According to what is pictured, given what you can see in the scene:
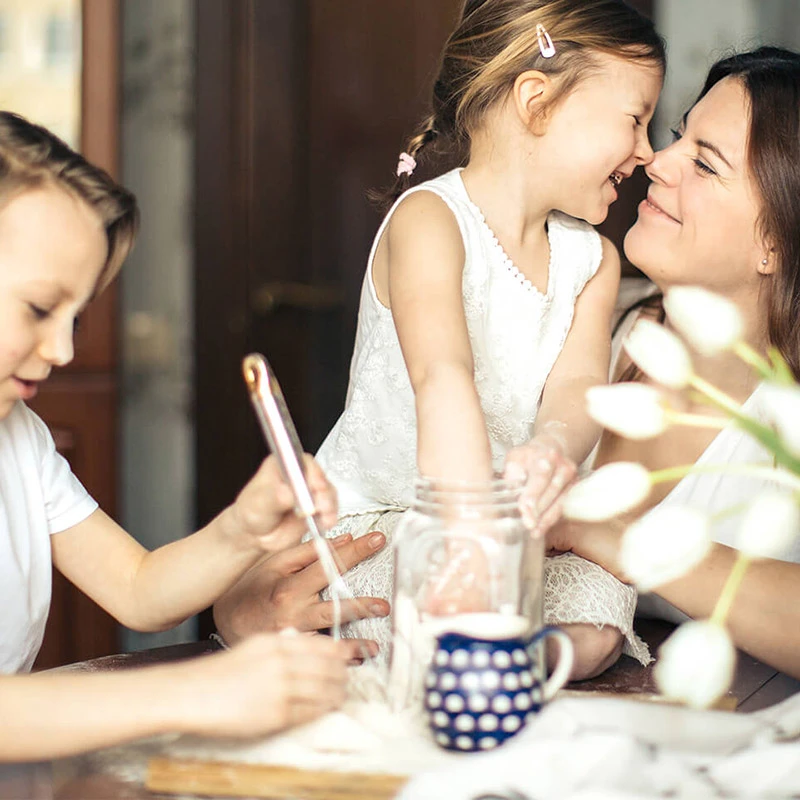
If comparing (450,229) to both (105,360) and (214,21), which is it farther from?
(214,21)

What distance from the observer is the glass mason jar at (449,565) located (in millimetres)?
885

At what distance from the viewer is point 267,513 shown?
1068mm

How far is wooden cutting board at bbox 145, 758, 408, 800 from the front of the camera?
0.80 meters

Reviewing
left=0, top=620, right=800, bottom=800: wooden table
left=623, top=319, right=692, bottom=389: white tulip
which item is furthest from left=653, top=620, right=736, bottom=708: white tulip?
left=0, top=620, right=800, bottom=800: wooden table

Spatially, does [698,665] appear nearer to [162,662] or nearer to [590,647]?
[590,647]

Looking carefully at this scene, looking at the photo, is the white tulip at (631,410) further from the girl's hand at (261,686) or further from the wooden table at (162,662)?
the wooden table at (162,662)

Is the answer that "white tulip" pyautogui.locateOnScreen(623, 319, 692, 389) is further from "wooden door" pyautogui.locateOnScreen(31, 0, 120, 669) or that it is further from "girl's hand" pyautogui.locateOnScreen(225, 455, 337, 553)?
"wooden door" pyautogui.locateOnScreen(31, 0, 120, 669)

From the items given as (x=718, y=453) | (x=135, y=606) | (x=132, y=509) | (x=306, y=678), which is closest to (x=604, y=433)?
(x=718, y=453)

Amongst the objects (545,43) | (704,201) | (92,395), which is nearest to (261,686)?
(545,43)

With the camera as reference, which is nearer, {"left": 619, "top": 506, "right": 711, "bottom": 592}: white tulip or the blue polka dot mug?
{"left": 619, "top": 506, "right": 711, "bottom": 592}: white tulip

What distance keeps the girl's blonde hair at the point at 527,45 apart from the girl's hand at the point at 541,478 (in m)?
0.63

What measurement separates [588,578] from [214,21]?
198 centimetres

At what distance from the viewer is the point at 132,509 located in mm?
3035

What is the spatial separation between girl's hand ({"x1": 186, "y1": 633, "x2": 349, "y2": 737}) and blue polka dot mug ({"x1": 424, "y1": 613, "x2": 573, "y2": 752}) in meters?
0.08
